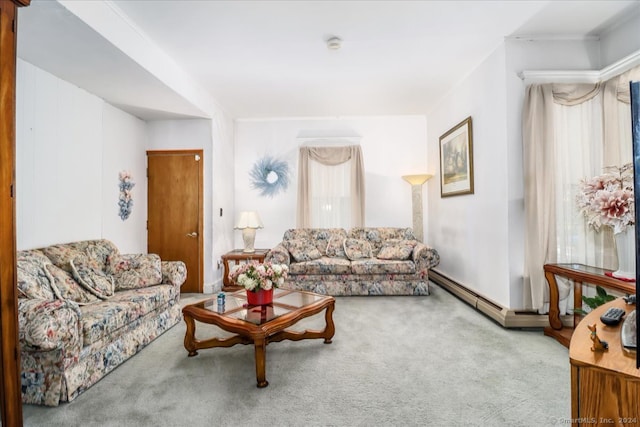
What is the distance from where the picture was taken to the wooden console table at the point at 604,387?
0.82 meters

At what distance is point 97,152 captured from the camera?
11.6 feet

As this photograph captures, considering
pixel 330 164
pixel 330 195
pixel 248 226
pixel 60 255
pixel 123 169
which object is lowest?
pixel 60 255

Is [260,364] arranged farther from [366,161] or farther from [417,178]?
[366,161]

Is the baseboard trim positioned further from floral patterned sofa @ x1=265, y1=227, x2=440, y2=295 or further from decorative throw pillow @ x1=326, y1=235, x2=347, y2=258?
decorative throw pillow @ x1=326, y1=235, x2=347, y2=258

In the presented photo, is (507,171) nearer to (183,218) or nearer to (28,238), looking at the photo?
(183,218)

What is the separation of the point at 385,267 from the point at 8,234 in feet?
11.7

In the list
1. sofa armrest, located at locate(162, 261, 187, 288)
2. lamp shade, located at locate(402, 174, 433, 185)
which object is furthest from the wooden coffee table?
lamp shade, located at locate(402, 174, 433, 185)

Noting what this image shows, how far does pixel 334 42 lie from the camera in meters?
2.89

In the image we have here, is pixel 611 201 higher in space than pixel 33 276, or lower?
higher

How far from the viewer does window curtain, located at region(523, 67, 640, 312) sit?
2.79m

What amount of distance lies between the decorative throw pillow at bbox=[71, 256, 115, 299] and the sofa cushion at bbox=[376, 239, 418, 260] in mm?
3206

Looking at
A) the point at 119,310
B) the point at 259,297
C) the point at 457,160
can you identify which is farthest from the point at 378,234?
the point at 119,310

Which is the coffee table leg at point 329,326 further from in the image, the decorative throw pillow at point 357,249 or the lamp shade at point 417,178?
the lamp shade at point 417,178

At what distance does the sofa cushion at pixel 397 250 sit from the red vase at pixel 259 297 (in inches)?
88.6
